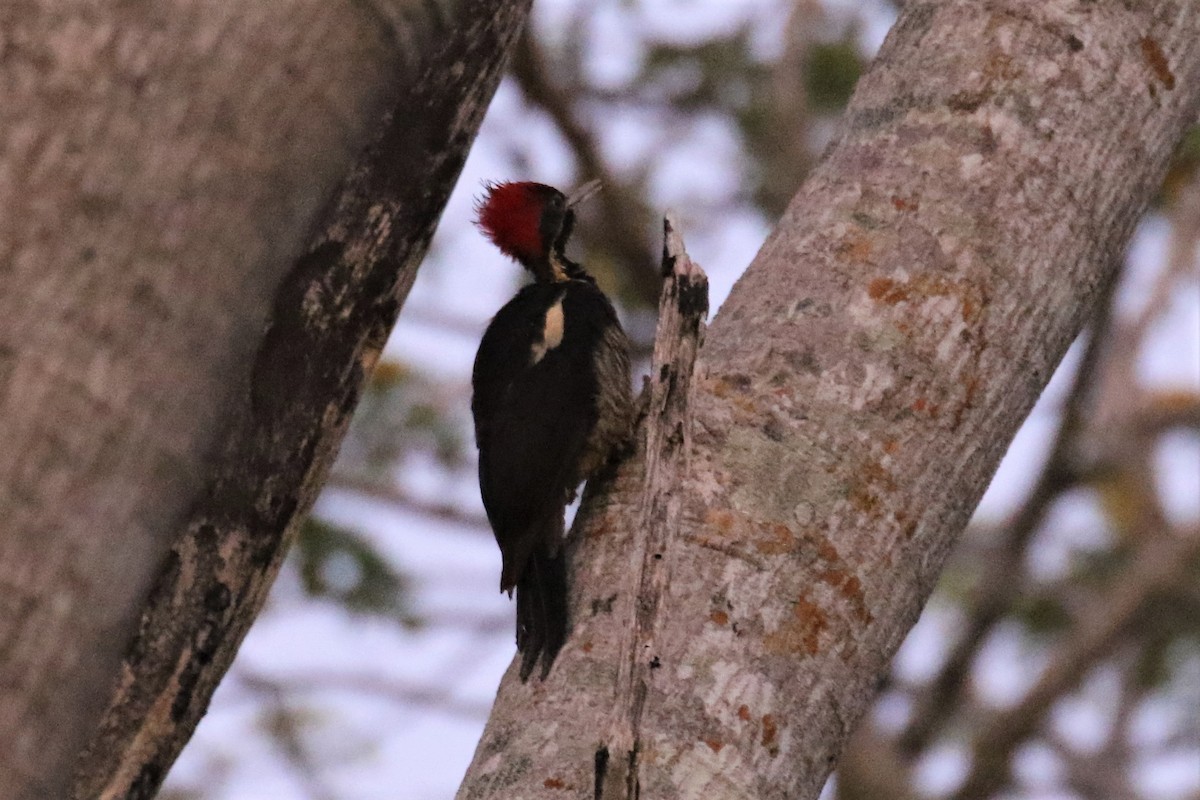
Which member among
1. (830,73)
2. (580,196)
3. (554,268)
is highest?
(830,73)

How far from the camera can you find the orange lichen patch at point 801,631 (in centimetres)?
217

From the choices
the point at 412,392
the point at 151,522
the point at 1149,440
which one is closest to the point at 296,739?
the point at 412,392

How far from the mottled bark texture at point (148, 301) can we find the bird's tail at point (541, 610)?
2.35 feet

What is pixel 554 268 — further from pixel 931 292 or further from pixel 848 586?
pixel 848 586

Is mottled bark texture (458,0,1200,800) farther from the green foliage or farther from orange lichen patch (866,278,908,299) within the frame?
the green foliage

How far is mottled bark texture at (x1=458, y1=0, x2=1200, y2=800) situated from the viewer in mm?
2137

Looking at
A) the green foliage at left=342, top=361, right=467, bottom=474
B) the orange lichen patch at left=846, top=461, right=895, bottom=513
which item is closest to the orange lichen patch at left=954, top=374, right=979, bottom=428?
the orange lichen patch at left=846, top=461, right=895, bottom=513

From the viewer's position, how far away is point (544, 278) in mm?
4270

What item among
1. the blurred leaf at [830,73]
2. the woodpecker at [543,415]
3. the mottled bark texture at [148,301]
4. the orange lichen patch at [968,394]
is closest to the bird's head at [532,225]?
the woodpecker at [543,415]

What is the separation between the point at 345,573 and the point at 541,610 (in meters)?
2.88

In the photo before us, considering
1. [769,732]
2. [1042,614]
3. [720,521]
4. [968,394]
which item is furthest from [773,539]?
[1042,614]

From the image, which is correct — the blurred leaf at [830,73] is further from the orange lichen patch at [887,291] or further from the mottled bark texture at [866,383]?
the orange lichen patch at [887,291]

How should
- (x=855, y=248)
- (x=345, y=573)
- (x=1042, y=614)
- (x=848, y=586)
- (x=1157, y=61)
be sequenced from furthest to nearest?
(x=1042, y=614)
(x=345, y=573)
(x=1157, y=61)
(x=855, y=248)
(x=848, y=586)

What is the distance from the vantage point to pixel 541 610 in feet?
8.77
